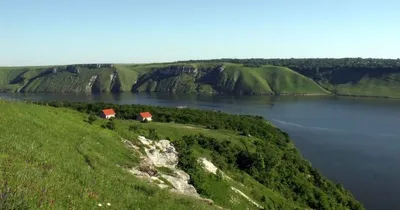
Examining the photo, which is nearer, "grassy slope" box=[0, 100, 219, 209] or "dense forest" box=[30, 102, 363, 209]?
"grassy slope" box=[0, 100, 219, 209]

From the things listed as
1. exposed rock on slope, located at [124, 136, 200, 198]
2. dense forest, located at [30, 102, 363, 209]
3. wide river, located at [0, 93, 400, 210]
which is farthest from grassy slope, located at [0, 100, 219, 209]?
wide river, located at [0, 93, 400, 210]

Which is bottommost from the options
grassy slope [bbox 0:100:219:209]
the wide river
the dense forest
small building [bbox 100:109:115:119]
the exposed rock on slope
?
the wide river

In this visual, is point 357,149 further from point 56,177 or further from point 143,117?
point 56,177

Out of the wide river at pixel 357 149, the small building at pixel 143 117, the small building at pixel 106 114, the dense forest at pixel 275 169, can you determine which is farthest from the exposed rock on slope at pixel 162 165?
the small building at pixel 106 114

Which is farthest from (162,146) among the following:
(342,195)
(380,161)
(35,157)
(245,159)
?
(380,161)

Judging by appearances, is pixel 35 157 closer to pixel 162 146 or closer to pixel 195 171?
pixel 195 171

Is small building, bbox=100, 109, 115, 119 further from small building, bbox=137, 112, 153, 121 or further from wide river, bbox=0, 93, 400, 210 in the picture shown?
wide river, bbox=0, 93, 400, 210

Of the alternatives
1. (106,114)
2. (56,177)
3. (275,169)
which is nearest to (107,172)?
(56,177)
